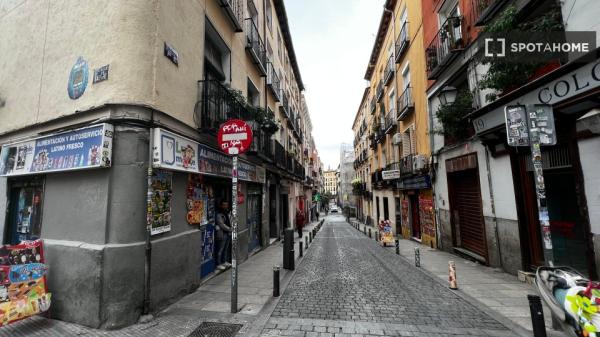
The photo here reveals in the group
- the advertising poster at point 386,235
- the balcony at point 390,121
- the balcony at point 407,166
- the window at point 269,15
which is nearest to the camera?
the advertising poster at point 386,235

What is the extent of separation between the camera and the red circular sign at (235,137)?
16.1 ft

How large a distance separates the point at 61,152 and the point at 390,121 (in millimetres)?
17222

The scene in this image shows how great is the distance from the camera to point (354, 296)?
18.4ft

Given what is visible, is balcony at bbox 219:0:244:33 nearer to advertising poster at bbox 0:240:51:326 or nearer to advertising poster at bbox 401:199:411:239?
advertising poster at bbox 0:240:51:326

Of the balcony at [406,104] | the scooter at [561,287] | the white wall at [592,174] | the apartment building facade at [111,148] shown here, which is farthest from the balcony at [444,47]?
the apartment building facade at [111,148]

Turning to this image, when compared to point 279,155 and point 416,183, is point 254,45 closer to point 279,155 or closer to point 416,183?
point 279,155

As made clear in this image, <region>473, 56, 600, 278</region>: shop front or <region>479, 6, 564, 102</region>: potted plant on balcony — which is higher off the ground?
<region>479, 6, 564, 102</region>: potted plant on balcony

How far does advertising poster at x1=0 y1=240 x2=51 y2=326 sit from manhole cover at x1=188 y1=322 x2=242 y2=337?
253cm

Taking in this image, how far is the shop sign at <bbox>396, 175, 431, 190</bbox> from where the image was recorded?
39.6 ft

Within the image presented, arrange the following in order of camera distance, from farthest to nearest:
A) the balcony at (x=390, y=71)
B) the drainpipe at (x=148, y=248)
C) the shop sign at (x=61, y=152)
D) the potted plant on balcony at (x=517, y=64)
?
1. the balcony at (x=390, y=71)
2. the potted plant on balcony at (x=517, y=64)
3. the drainpipe at (x=148, y=248)
4. the shop sign at (x=61, y=152)

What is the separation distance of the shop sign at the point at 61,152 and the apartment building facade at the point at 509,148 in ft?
21.4

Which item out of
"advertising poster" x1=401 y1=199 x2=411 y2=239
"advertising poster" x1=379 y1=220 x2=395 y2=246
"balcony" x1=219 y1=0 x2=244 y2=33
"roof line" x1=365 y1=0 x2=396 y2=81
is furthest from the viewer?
"roof line" x1=365 y1=0 x2=396 y2=81

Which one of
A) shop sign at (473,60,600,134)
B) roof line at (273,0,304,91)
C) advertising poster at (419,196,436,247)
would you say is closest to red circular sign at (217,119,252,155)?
shop sign at (473,60,600,134)

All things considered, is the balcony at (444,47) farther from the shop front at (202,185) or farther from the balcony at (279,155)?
the shop front at (202,185)
